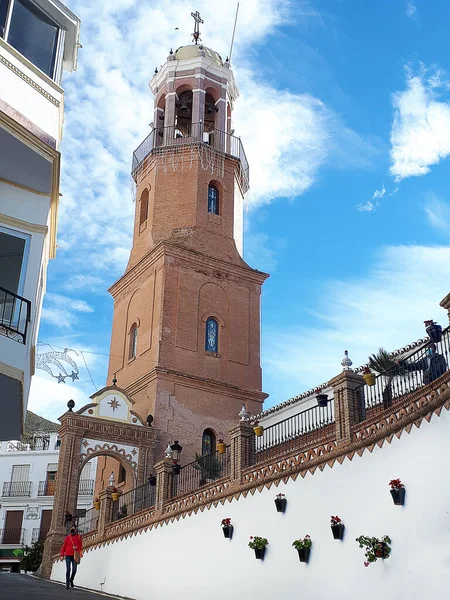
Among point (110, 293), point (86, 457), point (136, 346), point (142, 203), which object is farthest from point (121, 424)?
point (142, 203)

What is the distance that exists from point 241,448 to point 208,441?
38.1 ft

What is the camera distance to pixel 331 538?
1210cm

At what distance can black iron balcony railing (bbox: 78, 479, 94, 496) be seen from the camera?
40631 millimetres

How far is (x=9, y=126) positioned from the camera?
9062mm

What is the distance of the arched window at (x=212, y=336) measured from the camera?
1148 inches

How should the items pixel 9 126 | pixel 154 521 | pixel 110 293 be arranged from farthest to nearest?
pixel 110 293, pixel 154 521, pixel 9 126

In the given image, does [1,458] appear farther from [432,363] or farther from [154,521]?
[432,363]

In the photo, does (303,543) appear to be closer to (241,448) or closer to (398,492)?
(398,492)

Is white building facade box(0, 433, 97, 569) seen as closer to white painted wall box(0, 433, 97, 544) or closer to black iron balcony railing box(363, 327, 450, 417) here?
white painted wall box(0, 433, 97, 544)

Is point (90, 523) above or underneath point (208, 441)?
underneath

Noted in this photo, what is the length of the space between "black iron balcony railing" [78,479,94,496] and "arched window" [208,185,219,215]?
18002mm

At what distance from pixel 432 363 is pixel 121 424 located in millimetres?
15854

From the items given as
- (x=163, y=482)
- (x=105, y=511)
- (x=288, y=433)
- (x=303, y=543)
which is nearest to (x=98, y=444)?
(x=105, y=511)

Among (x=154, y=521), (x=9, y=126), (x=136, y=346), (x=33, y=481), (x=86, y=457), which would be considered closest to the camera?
(x=9, y=126)
